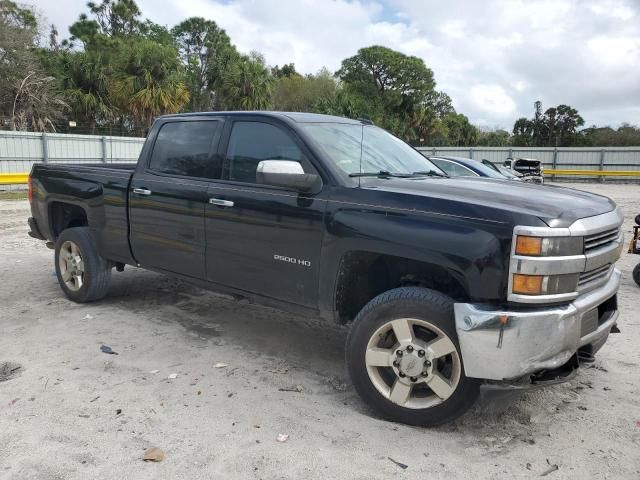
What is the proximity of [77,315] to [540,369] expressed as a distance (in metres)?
4.24

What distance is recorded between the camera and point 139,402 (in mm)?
3508

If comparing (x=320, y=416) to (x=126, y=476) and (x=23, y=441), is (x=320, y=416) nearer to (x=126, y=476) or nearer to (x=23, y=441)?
(x=126, y=476)

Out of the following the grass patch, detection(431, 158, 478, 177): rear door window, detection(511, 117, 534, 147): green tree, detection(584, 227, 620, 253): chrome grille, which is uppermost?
detection(511, 117, 534, 147): green tree

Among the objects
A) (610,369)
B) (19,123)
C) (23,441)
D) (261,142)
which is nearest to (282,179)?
(261,142)

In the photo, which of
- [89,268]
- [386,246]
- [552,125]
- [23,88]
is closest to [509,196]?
[386,246]

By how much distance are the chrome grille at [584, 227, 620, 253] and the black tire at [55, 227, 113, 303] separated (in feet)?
14.5

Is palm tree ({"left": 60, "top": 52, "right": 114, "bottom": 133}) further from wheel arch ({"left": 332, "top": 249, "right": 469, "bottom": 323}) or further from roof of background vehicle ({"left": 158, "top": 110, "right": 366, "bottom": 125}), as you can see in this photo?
wheel arch ({"left": 332, "top": 249, "right": 469, "bottom": 323})

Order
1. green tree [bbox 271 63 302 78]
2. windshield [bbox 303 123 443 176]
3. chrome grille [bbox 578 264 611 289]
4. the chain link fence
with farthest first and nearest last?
green tree [bbox 271 63 302 78], the chain link fence, windshield [bbox 303 123 443 176], chrome grille [bbox 578 264 611 289]

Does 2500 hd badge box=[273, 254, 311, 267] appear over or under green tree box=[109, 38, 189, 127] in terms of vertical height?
under

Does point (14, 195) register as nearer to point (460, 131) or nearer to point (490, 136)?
point (460, 131)

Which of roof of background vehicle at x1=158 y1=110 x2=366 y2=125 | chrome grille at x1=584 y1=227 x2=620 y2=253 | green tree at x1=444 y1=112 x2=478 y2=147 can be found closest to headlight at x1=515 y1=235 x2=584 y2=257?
chrome grille at x1=584 y1=227 x2=620 y2=253

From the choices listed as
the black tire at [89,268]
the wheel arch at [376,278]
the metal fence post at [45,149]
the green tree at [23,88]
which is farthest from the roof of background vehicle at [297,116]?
the green tree at [23,88]

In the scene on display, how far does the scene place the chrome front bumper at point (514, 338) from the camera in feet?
9.32

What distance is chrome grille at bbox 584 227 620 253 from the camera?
3.06 meters
